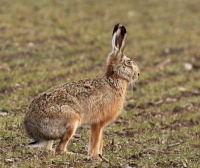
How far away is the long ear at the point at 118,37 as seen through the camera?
1014 cm

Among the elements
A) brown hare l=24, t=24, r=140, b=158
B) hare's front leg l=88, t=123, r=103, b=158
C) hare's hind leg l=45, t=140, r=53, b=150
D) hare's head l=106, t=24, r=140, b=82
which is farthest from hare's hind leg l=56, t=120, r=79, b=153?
hare's head l=106, t=24, r=140, b=82

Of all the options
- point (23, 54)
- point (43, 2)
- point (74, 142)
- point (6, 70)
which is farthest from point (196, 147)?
point (43, 2)

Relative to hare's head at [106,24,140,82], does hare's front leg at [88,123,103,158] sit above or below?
below

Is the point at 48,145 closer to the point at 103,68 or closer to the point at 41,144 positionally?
the point at 41,144

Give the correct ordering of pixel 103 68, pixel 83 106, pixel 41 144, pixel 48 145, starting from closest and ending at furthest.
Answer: pixel 41 144 → pixel 48 145 → pixel 83 106 → pixel 103 68

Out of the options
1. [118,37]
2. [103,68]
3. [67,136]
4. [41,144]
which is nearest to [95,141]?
[67,136]

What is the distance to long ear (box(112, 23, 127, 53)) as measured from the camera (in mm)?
10141

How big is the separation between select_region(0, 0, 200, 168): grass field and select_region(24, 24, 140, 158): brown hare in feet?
1.07

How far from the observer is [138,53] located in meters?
19.8

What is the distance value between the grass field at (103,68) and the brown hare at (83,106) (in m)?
0.33

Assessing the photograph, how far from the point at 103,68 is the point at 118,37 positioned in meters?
7.46

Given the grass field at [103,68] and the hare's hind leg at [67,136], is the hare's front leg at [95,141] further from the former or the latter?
the hare's hind leg at [67,136]

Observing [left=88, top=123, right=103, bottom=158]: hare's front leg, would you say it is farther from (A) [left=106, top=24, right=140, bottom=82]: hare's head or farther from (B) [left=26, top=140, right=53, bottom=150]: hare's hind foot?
(A) [left=106, top=24, right=140, bottom=82]: hare's head

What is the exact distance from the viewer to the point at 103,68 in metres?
17.6
